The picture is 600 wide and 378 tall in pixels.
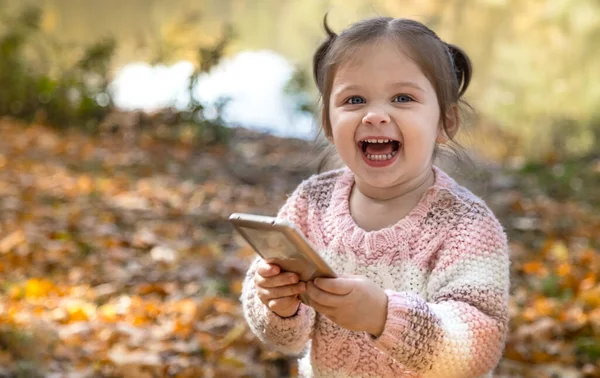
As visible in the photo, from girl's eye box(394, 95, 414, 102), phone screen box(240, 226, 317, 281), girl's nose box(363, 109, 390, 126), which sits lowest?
phone screen box(240, 226, 317, 281)

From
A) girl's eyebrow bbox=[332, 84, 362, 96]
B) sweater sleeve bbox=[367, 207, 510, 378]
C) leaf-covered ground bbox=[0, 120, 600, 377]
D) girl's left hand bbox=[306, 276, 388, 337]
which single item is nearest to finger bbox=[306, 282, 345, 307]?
girl's left hand bbox=[306, 276, 388, 337]

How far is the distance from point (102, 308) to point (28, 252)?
0.82m

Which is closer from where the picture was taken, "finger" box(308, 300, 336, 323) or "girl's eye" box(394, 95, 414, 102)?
"finger" box(308, 300, 336, 323)

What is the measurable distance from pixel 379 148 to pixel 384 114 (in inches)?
3.6

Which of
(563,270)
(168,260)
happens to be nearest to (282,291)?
(168,260)

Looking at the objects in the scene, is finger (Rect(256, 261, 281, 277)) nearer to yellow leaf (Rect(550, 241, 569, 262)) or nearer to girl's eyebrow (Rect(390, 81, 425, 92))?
girl's eyebrow (Rect(390, 81, 425, 92))

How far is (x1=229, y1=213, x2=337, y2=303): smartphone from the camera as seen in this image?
1.35 m

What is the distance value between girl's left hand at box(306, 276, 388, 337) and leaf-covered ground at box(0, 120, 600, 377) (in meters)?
1.21

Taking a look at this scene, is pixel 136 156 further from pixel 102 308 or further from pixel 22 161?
pixel 102 308

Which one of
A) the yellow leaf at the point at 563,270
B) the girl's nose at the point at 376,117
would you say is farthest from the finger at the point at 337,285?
the yellow leaf at the point at 563,270

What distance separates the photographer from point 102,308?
355cm

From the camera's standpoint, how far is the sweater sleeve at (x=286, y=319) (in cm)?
167

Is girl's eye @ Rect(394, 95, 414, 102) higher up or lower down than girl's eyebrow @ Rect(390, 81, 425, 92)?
lower down

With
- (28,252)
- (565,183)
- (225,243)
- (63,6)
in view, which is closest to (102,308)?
(28,252)
